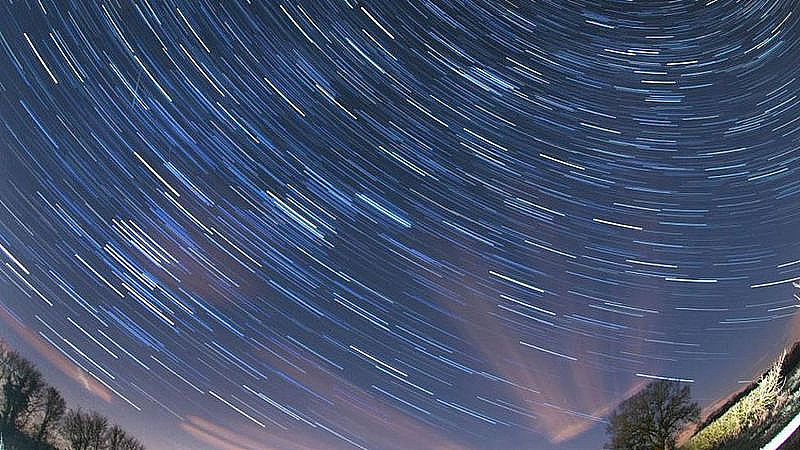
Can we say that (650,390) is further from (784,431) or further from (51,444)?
(51,444)

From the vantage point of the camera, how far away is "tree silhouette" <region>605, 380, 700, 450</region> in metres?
10.7

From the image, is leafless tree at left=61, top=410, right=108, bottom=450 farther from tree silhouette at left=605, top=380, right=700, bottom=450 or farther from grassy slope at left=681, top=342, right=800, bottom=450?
grassy slope at left=681, top=342, right=800, bottom=450

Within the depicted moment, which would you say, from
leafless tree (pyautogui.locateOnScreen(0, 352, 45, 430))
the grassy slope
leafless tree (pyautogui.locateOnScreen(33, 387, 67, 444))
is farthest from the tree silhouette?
leafless tree (pyautogui.locateOnScreen(0, 352, 45, 430))

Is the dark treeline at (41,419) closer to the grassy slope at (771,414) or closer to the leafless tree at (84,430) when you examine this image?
the leafless tree at (84,430)

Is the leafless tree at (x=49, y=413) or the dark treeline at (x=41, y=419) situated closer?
the dark treeline at (x=41, y=419)

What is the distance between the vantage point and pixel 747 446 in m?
8.63

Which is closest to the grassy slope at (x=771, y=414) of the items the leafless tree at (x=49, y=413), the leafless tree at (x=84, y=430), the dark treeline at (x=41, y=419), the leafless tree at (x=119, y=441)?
the leafless tree at (x=119, y=441)

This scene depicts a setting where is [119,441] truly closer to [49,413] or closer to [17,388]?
[49,413]

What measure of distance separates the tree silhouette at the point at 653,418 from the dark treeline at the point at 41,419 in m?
11.1

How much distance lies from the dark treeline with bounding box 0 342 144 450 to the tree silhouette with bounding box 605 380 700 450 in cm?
1110

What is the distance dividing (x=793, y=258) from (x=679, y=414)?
390 cm

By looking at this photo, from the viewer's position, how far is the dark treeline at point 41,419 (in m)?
14.8

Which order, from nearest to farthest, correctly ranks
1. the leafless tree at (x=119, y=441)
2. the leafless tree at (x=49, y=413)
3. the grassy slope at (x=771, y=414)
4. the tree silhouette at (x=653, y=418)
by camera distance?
the grassy slope at (x=771, y=414) < the tree silhouette at (x=653, y=418) < the leafless tree at (x=49, y=413) < the leafless tree at (x=119, y=441)

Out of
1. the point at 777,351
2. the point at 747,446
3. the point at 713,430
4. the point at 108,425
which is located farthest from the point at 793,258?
the point at 108,425
